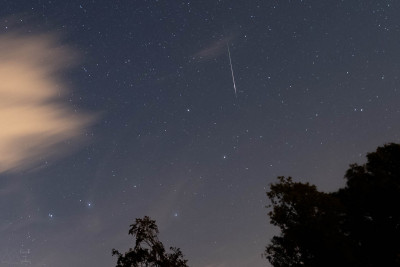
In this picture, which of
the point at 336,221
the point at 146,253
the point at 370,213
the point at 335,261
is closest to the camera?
the point at 335,261

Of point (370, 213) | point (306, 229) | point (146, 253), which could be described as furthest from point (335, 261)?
point (146, 253)

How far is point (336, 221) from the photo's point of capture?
71.3 feet

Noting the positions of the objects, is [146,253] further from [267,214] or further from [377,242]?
[377,242]

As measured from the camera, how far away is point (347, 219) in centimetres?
2612

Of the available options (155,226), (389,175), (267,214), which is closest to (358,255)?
(267,214)

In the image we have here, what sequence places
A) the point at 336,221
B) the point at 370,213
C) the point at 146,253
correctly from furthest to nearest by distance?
the point at 370,213 < the point at 146,253 < the point at 336,221

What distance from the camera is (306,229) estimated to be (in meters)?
21.2

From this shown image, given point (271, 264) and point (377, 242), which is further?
point (377, 242)

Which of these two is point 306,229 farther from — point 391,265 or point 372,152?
point 372,152

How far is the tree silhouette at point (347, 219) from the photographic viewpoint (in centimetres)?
2088

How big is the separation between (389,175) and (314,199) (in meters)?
7.70

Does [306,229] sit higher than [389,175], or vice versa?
[389,175]

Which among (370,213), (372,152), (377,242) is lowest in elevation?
(377,242)

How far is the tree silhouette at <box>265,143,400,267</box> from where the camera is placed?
2088 centimetres
